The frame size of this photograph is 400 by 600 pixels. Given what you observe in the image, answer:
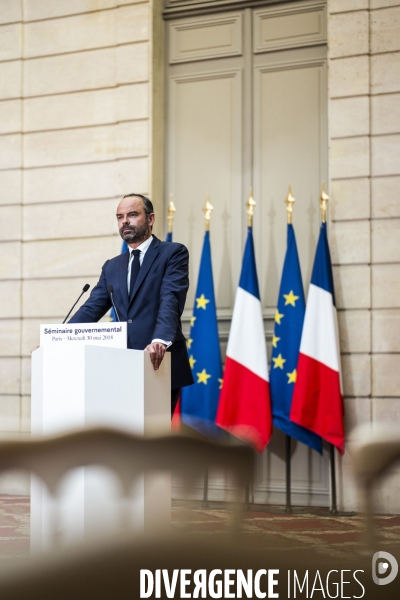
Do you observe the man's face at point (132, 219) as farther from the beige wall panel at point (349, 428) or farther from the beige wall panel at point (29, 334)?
the beige wall panel at point (29, 334)

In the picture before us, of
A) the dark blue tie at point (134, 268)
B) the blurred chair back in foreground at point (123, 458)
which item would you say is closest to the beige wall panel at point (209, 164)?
the dark blue tie at point (134, 268)

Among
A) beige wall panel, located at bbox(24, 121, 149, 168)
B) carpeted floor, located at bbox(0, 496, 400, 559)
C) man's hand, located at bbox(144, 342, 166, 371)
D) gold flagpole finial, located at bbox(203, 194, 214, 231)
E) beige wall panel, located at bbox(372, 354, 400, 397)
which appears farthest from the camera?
beige wall panel, located at bbox(24, 121, 149, 168)

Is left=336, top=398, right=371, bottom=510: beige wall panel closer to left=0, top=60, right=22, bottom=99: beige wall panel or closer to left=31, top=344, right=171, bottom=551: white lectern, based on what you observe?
left=31, top=344, right=171, bottom=551: white lectern

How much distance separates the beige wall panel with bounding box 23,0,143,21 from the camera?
24.6ft

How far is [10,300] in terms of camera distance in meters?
7.63

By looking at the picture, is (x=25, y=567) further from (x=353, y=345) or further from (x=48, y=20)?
(x=48, y=20)

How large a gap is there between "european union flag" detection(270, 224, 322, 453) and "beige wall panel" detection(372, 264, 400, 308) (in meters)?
0.57

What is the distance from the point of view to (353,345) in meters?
6.46

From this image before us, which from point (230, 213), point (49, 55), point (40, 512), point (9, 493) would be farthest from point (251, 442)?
point (49, 55)

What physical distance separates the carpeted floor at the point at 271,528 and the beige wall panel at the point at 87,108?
3398 mm

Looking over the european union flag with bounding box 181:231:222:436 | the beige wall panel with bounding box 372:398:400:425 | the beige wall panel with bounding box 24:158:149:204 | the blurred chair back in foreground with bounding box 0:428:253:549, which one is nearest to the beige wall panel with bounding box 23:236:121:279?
the beige wall panel with bounding box 24:158:149:204

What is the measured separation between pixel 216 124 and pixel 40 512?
4.53 meters

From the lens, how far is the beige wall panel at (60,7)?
750 centimetres

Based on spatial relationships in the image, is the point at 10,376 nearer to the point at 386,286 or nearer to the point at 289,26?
the point at 386,286
